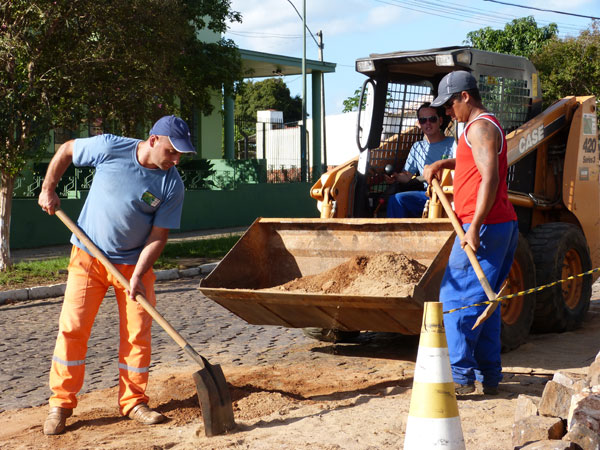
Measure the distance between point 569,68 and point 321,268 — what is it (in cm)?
2540

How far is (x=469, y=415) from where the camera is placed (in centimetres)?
488

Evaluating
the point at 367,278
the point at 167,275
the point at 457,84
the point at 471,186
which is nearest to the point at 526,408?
the point at 471,186

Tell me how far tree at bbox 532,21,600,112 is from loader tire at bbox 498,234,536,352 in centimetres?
2407

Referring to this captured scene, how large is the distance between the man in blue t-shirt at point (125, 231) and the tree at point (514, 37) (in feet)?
101

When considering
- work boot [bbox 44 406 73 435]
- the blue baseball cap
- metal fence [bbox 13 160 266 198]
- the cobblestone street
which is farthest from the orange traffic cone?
metal fence [bbox 13 160 266 198]

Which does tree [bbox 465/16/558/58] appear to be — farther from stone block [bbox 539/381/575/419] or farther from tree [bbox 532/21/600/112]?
stone block [bbox 539/381/575/419]

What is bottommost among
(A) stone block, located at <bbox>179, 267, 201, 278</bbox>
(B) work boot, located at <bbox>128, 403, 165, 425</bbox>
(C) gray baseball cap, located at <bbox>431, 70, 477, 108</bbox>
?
(A) stone block, located at <bbox>179, 267, 201, 278</bbox>

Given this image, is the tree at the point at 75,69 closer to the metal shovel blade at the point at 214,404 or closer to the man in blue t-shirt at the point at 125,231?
the man in blue t-shirt at the point at 125,231

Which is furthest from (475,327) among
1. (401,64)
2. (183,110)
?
(183,110)

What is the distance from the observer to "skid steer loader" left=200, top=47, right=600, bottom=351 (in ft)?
20.0

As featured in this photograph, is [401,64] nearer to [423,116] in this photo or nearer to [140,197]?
[423,116]

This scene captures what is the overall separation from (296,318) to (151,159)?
5.98 feet

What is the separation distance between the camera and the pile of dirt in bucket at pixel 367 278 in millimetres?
5922

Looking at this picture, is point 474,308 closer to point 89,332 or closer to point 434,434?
point 434,434
